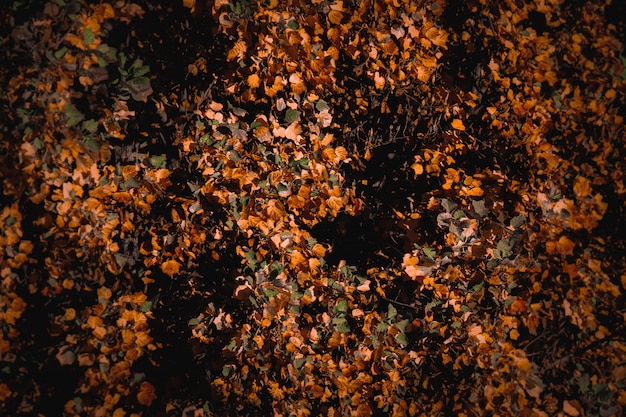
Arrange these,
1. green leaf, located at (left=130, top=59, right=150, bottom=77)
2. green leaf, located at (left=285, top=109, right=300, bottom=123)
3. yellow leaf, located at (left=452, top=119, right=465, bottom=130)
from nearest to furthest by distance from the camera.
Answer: green leaf, located at (left=130, top=59, right=150, bottom=77) < green leaf, located at (left=285, top=109, right=300, bottom=123) < yellow leaf, located at (left=452, top=119, right=465, bottom=130)

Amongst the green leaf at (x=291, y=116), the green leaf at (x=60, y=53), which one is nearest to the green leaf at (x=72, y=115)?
the green leaf at (x=60, y=53)

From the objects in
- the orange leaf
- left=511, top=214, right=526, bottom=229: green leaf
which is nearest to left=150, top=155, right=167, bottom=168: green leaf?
the orange leaf

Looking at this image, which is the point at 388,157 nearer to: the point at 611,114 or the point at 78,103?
the point at 611,114

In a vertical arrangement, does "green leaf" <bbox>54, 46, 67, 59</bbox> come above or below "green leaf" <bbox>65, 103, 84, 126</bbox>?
above

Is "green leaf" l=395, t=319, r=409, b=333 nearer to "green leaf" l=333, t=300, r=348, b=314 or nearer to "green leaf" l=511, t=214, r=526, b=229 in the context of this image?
"green leaf" l=333, t=300, r=348, b=314

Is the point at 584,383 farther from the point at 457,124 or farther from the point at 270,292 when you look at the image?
the point at 270,292

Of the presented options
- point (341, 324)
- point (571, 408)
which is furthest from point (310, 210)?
point (571, 408)
